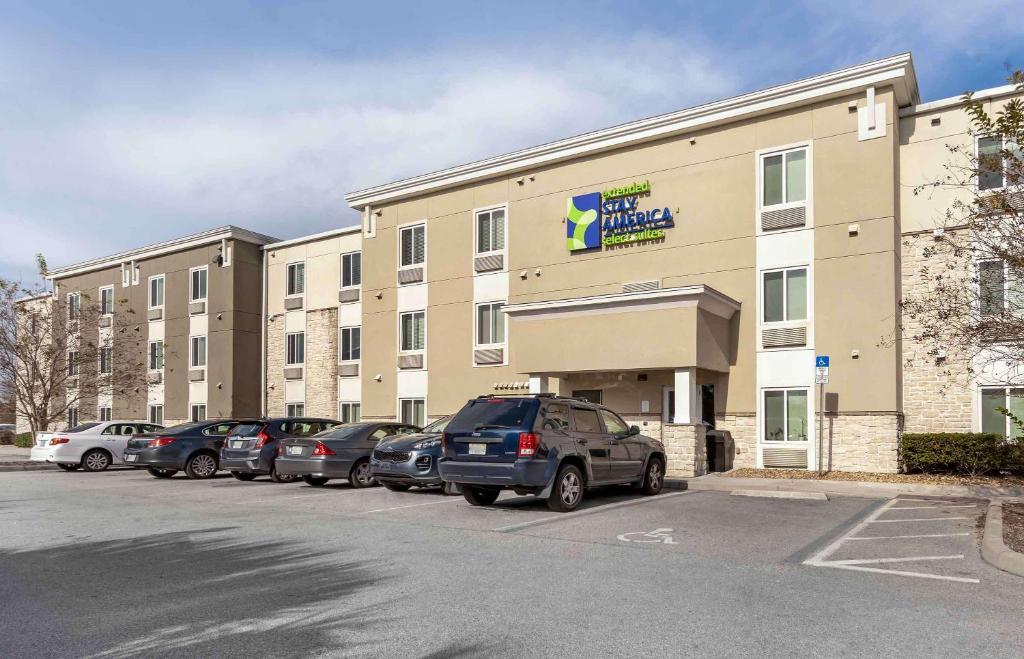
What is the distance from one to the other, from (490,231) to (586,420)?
45.8ft

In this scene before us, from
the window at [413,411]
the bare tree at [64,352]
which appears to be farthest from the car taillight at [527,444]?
the bare tree at [64,352]

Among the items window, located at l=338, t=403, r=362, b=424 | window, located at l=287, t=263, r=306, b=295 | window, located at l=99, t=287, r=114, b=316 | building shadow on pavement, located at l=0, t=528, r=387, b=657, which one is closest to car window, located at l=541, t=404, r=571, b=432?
building shadow on pavement, located at l=0, t=528, r=387, b=657

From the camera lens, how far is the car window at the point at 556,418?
12867 millimetres

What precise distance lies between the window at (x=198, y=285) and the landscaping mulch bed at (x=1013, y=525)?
104 ft

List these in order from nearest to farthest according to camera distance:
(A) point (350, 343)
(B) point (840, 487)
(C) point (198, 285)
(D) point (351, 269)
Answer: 1. (B) point (840, 487)
2. (A) point (350, 343)
3. (D) point (351, 269)
4. (C) point (198, 285)

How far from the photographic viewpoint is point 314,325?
3272cm

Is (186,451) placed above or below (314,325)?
below

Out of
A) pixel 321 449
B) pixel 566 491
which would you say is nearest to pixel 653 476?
pixel 566 491

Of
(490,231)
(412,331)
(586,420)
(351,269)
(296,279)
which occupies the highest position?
(490,231)

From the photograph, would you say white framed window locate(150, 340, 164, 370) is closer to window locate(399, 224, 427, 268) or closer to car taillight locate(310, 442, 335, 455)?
window locate(399, 224, 427, 268)

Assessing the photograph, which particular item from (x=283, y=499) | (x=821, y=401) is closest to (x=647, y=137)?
(x=821, y=401)

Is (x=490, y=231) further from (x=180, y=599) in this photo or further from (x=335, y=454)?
(x=180, y=599)

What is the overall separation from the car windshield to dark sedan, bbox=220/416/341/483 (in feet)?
22.5

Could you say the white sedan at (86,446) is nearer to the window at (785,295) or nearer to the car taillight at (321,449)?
the car taillight at (321,449)
